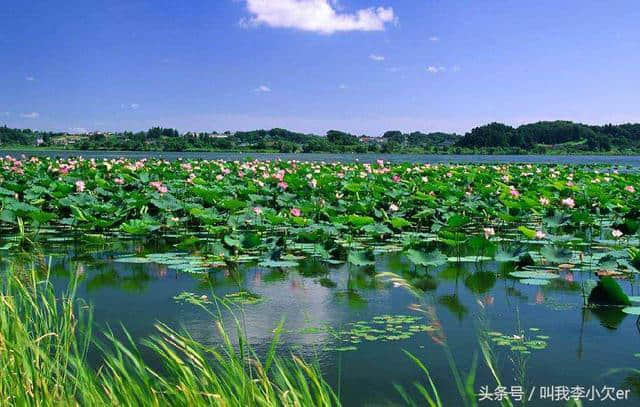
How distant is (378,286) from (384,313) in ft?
2.56

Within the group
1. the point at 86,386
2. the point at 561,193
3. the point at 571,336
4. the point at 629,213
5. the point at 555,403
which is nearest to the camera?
the point at 86,386

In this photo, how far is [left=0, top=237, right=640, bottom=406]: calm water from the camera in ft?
9.91

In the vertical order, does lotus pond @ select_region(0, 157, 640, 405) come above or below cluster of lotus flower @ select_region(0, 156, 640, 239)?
below

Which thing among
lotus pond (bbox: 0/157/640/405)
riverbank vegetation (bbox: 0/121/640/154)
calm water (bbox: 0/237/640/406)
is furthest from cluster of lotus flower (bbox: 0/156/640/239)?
riverbank vegetation (bbox: 0/121/640/154)

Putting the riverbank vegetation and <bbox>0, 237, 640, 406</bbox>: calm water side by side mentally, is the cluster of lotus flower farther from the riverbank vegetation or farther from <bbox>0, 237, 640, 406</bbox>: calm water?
the riverbank vegetation

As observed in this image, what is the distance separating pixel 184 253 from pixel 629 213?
6.07 meters

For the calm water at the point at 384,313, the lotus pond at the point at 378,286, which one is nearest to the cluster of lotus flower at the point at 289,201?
the lotus pond at the point at 378,286

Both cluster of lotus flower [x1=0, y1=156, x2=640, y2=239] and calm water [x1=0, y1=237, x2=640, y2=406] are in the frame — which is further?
cluster of lotus flower [x1=0, y1=156, x2=640, y2=239]

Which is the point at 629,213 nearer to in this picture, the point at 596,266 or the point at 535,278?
the point at 596,266

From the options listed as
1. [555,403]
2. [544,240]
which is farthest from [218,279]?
[544,240]

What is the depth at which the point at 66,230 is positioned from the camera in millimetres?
7605

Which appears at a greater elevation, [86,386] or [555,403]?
[86,386]

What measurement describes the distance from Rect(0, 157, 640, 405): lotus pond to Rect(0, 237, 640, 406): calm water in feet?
0.04

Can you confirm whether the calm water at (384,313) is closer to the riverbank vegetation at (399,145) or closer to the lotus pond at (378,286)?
the lotus pond at (378,286)
